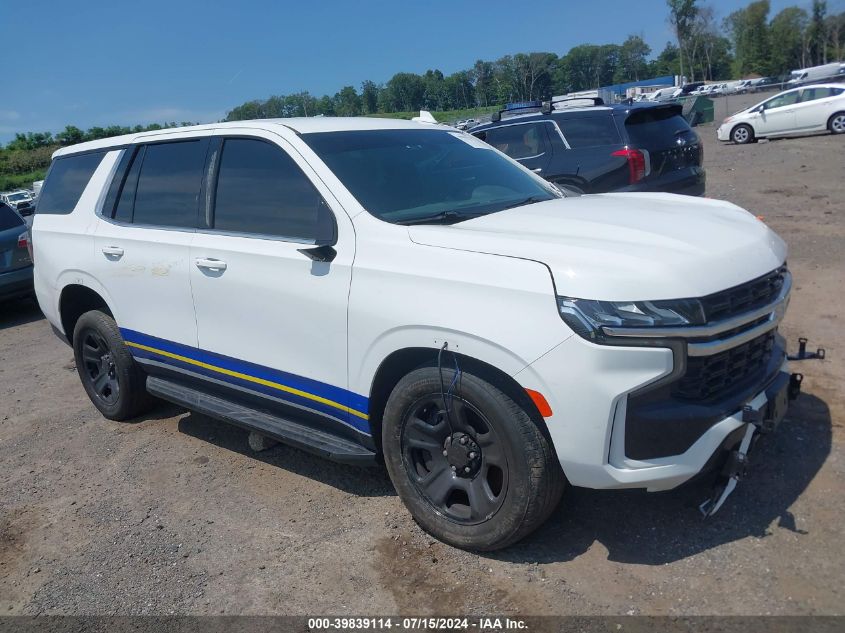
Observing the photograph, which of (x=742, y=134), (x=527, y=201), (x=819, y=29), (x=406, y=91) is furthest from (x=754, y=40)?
(x=527, y=201)

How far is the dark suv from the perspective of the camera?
317 inches

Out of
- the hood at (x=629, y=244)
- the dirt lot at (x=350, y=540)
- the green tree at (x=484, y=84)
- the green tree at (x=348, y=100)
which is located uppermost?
the green tree at (x=484, y=84)

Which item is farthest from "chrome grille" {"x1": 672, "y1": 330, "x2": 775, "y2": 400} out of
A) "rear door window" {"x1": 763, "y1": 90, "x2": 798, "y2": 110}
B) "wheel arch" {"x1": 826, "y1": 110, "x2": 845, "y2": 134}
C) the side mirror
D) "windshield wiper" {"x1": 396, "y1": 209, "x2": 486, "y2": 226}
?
"rear door window" {"x1": 763, "y1": 90, "x2": 798, "y2": 110}

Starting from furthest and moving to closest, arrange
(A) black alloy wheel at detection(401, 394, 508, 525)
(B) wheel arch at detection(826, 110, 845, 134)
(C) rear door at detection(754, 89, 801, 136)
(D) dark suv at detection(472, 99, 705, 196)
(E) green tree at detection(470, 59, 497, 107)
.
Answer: (E) green tree at detection(470, 59, 497, 107) < (C) rear door at detection(754, 89, 801, 136) < (B) wheel arch at detection(826, 110, 845, 134) < (D) dark suv at detection(472, 99, 705, 196) < (A) black alloy wheel at detection(401, 394, 508, 525)

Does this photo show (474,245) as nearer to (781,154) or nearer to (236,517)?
(236,517)

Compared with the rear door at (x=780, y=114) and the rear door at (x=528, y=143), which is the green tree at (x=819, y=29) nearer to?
the rear door at (x=780, y=114)

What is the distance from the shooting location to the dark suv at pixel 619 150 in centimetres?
806

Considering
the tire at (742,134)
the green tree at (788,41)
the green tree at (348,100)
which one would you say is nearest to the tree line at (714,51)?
the green tree at (788,41)

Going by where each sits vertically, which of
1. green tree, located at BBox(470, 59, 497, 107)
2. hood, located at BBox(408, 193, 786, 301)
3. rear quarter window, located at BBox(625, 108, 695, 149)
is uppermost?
green tree, located at BBox(470, 59, 497, 107)

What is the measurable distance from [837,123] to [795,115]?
1.13 meters

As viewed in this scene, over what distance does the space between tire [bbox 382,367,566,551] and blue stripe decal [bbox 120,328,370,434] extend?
0.24m

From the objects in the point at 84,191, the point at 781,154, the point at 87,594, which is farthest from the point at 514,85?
the point at 87,594

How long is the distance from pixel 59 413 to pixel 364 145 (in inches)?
142

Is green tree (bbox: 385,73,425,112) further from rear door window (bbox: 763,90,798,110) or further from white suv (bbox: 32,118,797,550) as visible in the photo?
rear door window (bbox: 763,90,798,110)
